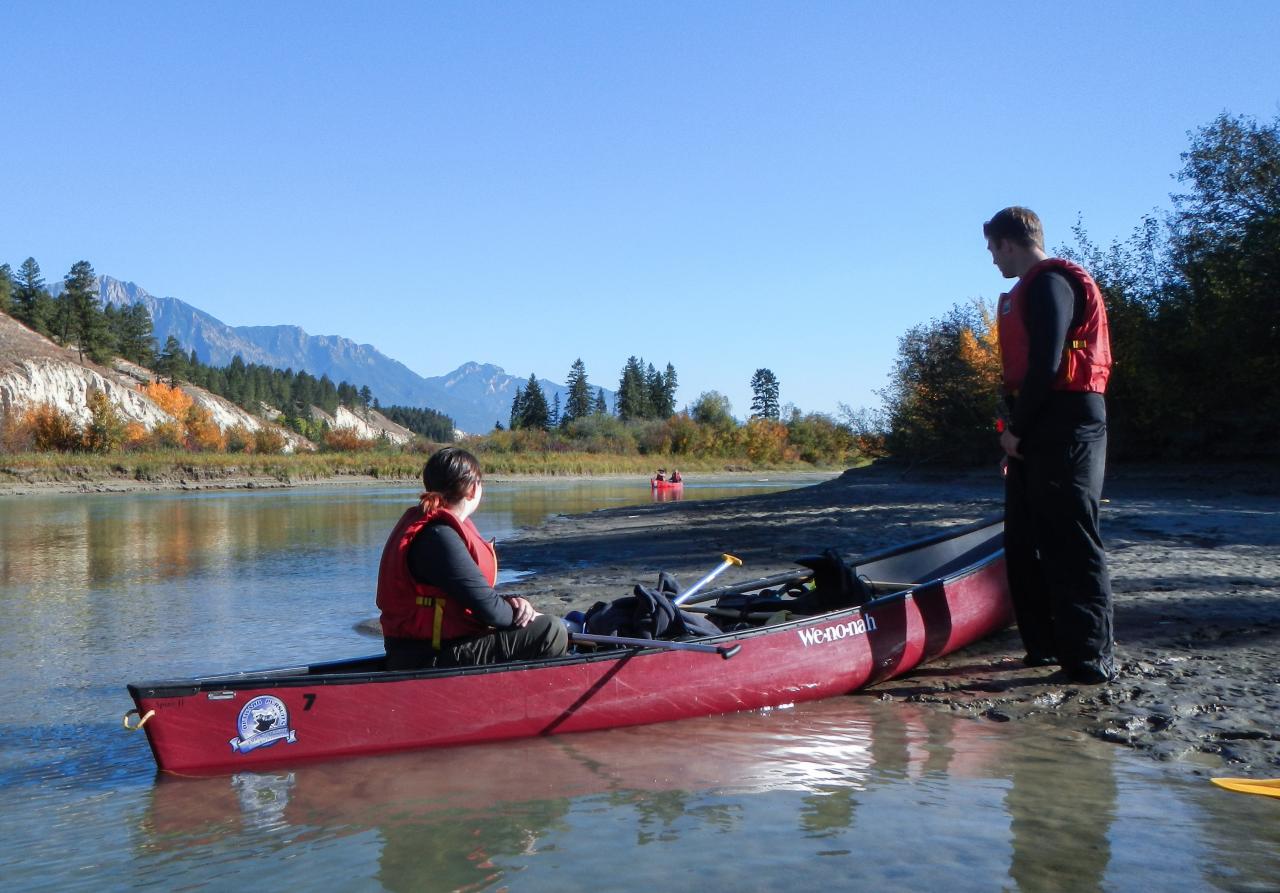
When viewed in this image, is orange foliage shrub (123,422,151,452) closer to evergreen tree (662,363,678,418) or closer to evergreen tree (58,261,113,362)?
evergreen tree (58,261,113,362)

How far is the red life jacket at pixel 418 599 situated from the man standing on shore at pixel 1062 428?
2823 millimetres

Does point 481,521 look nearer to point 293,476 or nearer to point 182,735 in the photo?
point 182,735

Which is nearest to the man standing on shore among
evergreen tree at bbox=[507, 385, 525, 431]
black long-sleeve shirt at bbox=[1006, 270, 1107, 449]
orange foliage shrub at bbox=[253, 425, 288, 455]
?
Result: black long-sleeve shirt at bbox=[1006, 270, 1107, 449]

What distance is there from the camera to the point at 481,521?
21766 mm

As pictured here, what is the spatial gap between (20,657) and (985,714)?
691 centimetres

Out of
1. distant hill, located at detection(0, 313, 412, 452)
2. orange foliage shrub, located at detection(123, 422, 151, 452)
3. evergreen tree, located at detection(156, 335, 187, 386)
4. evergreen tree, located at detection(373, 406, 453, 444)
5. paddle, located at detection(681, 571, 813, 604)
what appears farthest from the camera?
Result: evergreen tree, located at detection(373, 406, 453, 444)

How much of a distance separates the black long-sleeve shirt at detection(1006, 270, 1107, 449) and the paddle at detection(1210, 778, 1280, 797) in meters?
1.71

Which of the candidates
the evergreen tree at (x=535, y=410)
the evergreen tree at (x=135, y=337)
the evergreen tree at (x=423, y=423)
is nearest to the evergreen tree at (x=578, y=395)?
the evergreen tree at (x=535, y=410)

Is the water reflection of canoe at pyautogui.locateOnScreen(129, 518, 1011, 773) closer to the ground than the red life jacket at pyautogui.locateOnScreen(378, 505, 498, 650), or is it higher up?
closer to the ground

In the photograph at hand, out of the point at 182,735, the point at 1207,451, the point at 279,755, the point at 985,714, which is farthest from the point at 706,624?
the point at 1207,451

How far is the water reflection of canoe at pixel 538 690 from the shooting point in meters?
4.46

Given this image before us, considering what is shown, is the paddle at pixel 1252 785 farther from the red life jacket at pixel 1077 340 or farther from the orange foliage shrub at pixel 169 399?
the orange foliage shrub at pixel 169 399

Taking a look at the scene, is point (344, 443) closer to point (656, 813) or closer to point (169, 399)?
point (169, 399)

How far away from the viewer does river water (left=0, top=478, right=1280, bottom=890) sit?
3.26 meters
